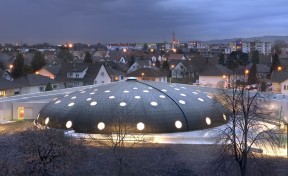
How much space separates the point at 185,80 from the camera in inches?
3068

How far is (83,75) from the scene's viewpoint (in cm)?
6675

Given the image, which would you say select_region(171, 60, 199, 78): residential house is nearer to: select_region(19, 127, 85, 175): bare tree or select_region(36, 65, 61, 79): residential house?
select_region(36, 65, 61, 79): residential house

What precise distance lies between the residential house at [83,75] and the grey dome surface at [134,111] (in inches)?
1266

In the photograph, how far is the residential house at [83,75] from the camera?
65.6m

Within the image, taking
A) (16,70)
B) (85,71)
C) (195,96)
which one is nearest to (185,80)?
(85,71)

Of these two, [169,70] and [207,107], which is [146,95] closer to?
[207,107]

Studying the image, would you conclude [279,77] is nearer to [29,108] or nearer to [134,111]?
[134,111]

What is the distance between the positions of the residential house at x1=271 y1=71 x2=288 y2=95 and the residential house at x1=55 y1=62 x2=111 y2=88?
26.4 metres

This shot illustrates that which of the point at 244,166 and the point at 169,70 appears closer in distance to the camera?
the point at 244,166

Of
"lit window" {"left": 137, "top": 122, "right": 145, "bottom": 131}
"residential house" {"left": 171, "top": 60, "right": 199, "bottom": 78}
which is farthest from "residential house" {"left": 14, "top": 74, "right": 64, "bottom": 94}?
"residential house" {"left": 171, "top": 60, "right": 199, "bottom": 78}

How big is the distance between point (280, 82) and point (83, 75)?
30300 millimetres

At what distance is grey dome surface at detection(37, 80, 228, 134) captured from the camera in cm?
2877

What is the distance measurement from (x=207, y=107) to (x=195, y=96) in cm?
197

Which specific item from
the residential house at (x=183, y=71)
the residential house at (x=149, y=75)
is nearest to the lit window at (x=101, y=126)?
the residential house at (x=149, y=75)
